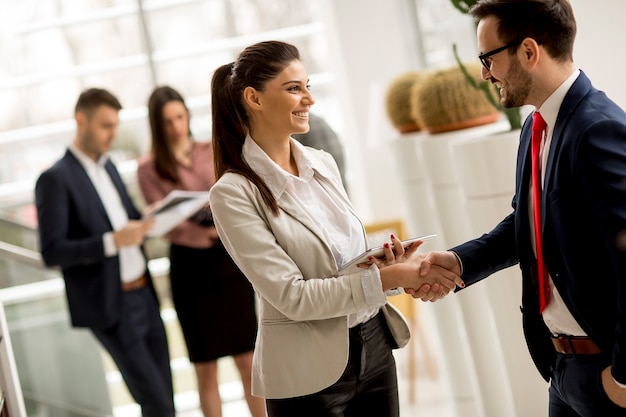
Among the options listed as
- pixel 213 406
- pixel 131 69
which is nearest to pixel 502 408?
pixel 213 406

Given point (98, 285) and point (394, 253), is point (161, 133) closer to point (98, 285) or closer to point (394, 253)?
point (98, 285)

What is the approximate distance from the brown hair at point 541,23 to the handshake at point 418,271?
595 millimetres

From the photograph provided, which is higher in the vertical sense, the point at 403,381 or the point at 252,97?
the point at 252,97

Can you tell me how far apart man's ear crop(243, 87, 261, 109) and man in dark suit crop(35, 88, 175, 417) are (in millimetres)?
2011

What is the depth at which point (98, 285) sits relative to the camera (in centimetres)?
438

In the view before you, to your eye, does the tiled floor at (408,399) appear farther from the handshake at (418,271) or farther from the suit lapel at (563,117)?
the suit lapel at (563,117)

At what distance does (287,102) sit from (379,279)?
1.65 feet

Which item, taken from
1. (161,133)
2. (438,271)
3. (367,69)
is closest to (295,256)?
(438,271)

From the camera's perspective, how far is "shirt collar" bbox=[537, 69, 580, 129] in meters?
2.19

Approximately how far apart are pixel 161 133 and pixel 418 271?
2.37 metres

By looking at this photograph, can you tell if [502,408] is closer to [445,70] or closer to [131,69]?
[445,70]

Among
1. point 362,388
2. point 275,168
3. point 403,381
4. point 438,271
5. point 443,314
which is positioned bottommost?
point 403,381

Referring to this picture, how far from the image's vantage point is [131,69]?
22.7ft

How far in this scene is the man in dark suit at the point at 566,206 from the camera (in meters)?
1.99
